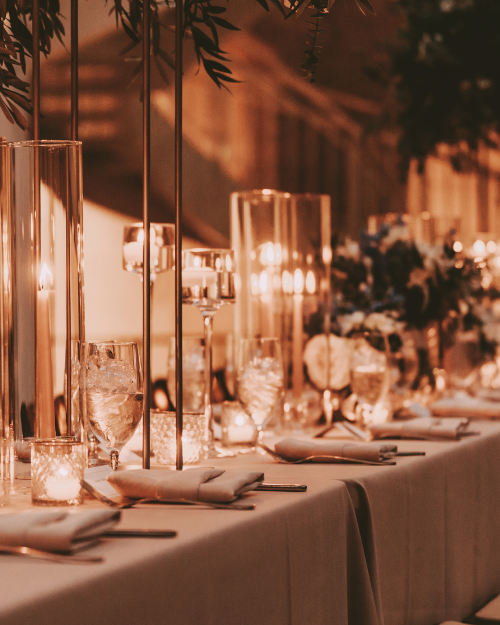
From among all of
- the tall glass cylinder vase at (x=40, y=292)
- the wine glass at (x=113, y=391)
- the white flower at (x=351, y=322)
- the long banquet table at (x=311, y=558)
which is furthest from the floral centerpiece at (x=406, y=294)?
the tall glass cylinder vase at (x=40, y=292)

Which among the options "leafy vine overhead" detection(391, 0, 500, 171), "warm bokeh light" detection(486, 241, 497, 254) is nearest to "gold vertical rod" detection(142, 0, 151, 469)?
"warm bokeh light" detection(486, 241, 497, 254)

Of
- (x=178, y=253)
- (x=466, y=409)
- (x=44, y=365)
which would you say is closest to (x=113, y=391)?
(x=44, y=365)

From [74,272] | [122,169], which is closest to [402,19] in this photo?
[122,169]

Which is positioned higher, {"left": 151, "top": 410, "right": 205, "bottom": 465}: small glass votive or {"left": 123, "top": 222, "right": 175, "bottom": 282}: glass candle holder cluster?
{"left": 123, "top": 222, "right": 175, "bottom": 282}: glass candle holder cluster

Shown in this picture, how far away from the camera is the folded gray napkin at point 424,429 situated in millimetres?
1878

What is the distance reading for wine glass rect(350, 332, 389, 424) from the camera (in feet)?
7.16

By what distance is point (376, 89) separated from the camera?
18.4 ft

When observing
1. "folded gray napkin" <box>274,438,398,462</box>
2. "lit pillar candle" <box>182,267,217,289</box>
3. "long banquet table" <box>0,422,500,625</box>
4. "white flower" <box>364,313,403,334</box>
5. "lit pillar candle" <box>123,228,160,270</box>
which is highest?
"lit pillar candle" <box>123,228,160,270</box>

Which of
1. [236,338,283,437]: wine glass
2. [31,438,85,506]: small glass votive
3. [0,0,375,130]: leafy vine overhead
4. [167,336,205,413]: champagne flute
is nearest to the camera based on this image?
[31,438,85,506]: small glass votive

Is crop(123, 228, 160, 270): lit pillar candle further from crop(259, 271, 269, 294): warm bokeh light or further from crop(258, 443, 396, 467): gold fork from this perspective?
crop(258, 443, 396, 467): gold fork

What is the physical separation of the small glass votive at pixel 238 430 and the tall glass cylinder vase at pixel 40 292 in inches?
25.0

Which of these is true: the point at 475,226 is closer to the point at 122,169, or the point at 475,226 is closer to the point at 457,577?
the point at 122,169

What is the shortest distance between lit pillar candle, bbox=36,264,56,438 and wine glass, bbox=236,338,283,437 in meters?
0.59

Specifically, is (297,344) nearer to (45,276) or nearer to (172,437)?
(172,437)
